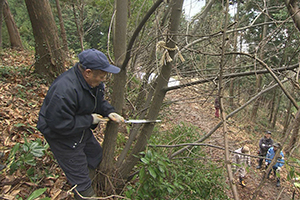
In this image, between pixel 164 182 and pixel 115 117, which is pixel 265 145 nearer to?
pixel 164 182

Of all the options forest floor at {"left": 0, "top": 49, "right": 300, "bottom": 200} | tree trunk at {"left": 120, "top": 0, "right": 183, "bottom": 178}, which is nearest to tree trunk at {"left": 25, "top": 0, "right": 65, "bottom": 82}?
forest floor at {"left": 0, "top": 49, "right": 300, "bottom": 200}

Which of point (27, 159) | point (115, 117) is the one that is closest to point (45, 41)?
point (27, 159)

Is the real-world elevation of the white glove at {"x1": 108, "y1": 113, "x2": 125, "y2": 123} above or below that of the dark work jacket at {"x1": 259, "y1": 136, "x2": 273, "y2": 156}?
above

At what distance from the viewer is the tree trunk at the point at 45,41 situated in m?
4.75

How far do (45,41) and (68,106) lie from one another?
3.90 metres

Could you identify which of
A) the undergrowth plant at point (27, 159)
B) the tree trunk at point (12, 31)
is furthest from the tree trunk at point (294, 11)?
the tree trunk at point (12, 31)

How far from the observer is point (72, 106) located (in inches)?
76.3

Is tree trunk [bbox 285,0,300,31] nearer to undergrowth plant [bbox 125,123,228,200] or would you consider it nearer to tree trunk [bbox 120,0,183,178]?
tree trunk [bbox 120,0,183,178]

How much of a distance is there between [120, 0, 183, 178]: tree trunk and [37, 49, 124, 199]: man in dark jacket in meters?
0.45

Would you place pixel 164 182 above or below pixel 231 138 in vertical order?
above

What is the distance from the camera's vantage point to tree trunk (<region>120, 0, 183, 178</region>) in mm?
2143

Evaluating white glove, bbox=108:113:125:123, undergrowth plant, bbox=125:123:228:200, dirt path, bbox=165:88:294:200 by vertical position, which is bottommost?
dirt path, bbox=165:88:294:200

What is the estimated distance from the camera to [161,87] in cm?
236

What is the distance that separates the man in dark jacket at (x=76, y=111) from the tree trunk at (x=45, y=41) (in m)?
3.50
